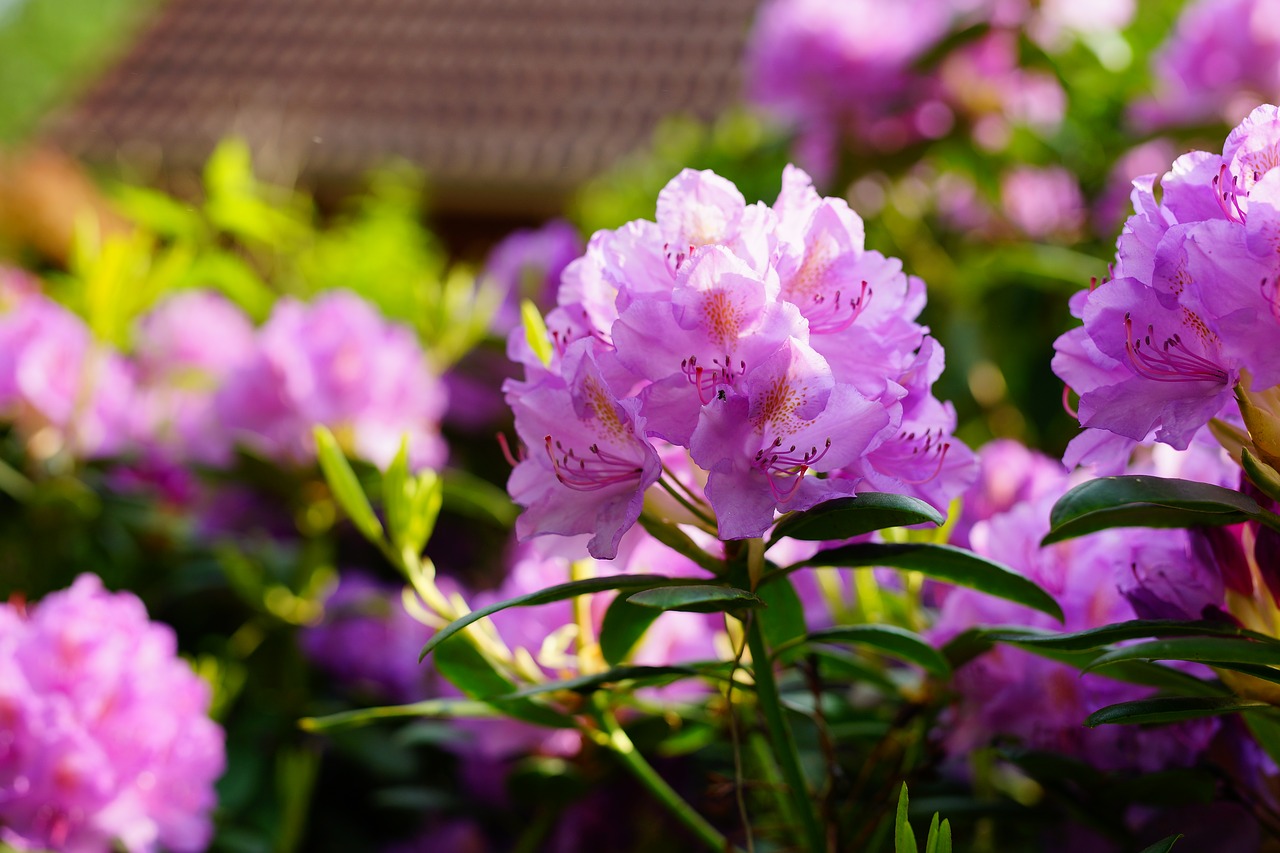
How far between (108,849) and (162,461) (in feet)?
2.72

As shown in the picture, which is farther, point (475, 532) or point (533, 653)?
point (475, 532)

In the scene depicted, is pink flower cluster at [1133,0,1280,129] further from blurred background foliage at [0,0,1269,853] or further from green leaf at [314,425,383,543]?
green leaf at [314,425,383,543]

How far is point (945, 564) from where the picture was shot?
692 mm

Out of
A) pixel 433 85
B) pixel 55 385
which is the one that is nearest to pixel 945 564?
pixel 55 385

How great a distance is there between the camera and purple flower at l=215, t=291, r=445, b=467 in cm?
151

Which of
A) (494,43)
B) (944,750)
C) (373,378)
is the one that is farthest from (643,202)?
(494,43)

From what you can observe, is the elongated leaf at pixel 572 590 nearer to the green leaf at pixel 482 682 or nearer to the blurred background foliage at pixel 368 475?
the green leaf at pixel 482 682

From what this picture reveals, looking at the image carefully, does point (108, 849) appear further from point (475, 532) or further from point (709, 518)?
point (475, 532)

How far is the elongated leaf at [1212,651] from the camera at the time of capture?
2.01ft

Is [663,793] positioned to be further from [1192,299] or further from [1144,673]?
[1192,299]

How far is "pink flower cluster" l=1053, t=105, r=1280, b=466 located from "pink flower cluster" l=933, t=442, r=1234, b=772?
5.5 inches

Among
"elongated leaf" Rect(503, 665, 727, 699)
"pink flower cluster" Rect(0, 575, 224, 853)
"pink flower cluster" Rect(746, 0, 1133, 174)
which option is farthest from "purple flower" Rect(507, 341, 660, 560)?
"pink flower cluster" Rect(746, 0, 1133, 174)

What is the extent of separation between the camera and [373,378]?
5.08 feet

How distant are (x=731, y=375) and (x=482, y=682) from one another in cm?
30
